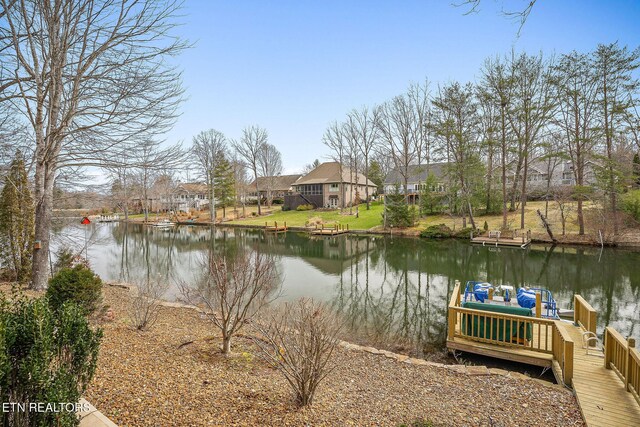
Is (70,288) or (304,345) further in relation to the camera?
(70,288)

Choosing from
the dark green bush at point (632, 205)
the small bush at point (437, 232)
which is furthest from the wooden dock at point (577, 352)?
the dark green bush at point (632, 205)

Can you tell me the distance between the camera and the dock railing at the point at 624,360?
4676mm

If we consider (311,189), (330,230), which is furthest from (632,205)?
(311,189)

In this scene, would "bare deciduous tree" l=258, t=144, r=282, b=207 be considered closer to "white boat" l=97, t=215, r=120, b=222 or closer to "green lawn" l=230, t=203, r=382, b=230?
"green lawn" l=230, t=203, r=382, b=230

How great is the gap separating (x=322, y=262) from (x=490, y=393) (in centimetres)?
1438

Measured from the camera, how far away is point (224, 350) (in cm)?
581

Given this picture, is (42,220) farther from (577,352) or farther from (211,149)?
(211,149)

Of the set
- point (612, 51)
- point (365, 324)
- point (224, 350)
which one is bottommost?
point (365, 324)

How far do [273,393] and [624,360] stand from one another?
5.47 meters

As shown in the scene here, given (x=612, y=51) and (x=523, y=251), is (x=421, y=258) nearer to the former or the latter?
(x=523, y=251)

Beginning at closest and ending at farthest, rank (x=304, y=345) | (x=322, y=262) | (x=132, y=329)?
(x=304, y=345)
(x=132, y=329)
(x=322, y=262)

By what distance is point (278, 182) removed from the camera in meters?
59.6

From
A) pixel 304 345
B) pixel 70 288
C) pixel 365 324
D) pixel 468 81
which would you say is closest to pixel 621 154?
pixel 468 81

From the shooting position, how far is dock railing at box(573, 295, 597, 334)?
6898 millimetres
